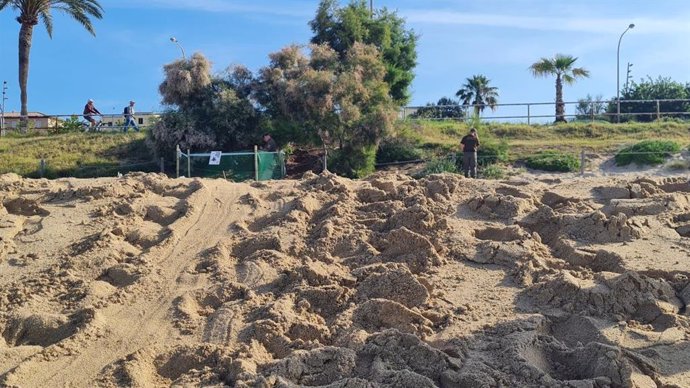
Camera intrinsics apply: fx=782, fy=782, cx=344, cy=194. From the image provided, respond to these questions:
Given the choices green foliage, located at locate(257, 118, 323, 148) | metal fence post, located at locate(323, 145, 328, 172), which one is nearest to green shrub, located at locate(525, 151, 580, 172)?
metal fence post, located at locate(323, 145, 328, 172)

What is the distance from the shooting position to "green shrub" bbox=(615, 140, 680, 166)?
1831 centimetres

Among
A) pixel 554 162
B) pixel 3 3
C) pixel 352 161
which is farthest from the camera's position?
pixel 3 3

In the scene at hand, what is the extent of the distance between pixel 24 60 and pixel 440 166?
17.4 metres

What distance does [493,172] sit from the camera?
1789 centimetres

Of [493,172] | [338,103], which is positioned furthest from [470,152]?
[338,103]

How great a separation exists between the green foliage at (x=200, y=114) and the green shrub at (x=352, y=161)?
89.6 inches

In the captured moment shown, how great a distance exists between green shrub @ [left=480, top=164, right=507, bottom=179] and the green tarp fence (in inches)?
183

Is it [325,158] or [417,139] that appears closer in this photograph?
[325,158]

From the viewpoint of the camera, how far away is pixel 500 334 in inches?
249

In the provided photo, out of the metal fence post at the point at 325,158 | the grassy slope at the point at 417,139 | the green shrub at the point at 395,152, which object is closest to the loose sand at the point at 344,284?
the metal fence post at the point at 325,158

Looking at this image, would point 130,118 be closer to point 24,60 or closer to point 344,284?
point 24,60

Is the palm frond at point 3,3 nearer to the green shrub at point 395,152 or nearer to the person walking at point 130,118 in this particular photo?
the person walking at point 130,118

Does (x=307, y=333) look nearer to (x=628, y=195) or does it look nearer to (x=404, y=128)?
(x=628, y=195)

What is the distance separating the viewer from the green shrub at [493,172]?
17.6 meters
